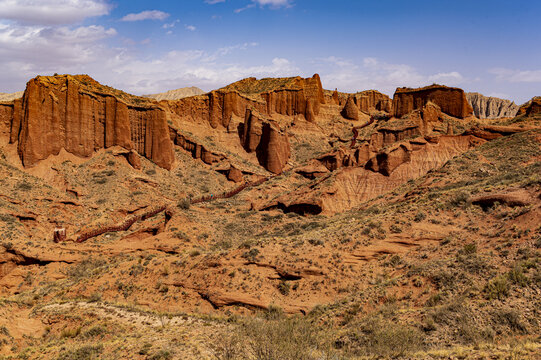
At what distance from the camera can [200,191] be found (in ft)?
158

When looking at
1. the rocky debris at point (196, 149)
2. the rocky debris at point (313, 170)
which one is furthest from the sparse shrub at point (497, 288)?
the rocky debris at point (196, 149)

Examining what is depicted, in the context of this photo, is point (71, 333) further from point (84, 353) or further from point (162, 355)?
point (162, 355)

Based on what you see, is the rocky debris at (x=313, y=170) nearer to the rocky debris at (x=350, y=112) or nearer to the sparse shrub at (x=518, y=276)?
the sparse shrub at (x=518, y=276)

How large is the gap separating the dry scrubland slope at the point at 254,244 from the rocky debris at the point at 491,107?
105 meters

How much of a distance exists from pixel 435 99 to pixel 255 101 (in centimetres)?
3452

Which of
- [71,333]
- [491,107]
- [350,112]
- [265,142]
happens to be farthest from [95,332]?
[491,107]

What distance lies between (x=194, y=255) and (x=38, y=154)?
31.8 m

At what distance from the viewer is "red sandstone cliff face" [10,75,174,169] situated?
41.5m

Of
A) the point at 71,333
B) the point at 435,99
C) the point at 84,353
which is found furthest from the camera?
the point at 435,99

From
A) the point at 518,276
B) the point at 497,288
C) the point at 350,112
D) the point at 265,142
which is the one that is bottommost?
the point at 497,288

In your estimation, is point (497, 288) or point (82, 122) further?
point (82, 122)

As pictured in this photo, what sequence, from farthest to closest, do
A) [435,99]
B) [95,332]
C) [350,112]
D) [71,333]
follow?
[350,112], [435,99], [71,333], [95,332]

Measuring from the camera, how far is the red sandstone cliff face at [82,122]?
4150cm

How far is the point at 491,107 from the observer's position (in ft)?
473
